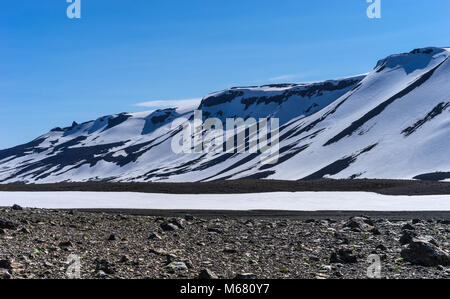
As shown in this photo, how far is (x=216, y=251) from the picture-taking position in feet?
59.6

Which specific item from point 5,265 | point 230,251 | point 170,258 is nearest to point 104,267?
point 170,258

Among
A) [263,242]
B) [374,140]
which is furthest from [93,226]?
[374,140]

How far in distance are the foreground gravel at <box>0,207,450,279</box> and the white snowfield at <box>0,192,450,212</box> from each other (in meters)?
16.2

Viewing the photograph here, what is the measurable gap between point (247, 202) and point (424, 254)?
3213cm

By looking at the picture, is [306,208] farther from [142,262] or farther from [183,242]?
[142,262]

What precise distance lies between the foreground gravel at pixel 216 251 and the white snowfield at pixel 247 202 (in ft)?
53.2

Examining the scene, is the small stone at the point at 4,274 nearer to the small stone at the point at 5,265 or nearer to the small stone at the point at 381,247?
the small stone at the point at 5,265

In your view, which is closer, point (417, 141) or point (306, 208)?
point (306, 208)

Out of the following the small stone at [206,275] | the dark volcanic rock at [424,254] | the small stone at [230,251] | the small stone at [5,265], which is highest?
the small stone at [5,265]

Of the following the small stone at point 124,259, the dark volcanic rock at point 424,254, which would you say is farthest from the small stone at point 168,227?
the dark volcanic rock at point 424,254

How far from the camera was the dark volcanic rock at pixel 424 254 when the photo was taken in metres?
15.2
